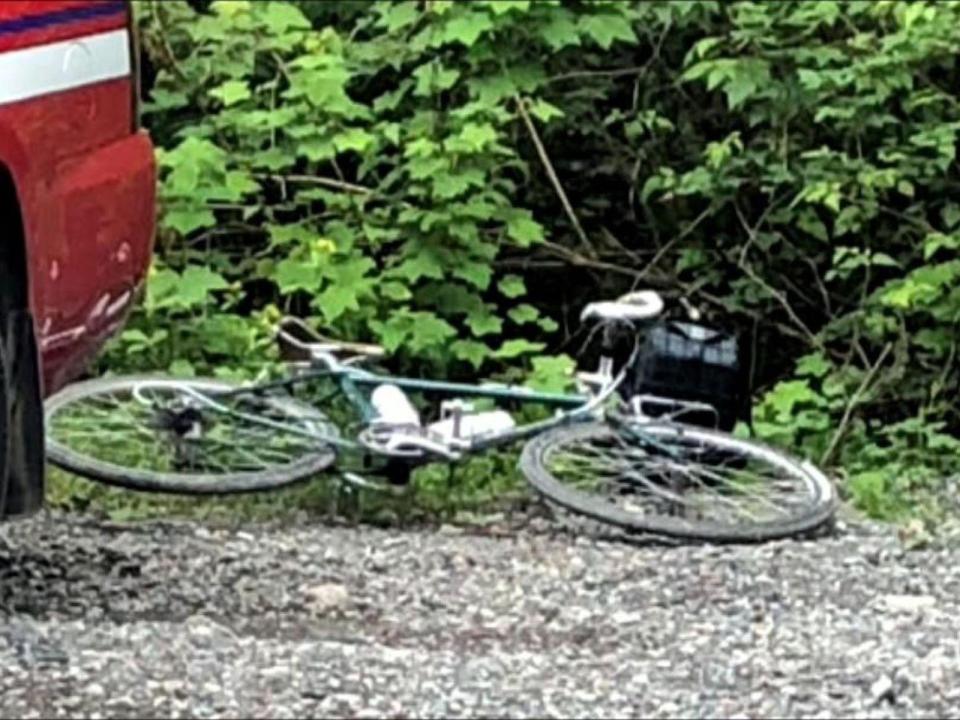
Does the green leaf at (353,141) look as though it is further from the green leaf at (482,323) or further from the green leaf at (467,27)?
the green leaf at (482,323)

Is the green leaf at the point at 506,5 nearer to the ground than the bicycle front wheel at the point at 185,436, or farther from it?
farther from it

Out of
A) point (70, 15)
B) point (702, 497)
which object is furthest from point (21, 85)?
point (702, 497)

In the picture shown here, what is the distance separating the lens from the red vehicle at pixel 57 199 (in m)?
5.04

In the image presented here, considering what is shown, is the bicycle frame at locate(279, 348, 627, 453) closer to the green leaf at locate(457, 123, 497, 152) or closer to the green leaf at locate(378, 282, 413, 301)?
the green leaf at locate(378, 282, 413, 301)

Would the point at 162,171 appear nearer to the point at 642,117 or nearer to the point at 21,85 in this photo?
the point at 642,117

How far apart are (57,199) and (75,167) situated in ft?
0.41

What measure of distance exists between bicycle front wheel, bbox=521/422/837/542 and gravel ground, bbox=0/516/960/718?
124mm

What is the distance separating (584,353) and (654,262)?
0.66 meters

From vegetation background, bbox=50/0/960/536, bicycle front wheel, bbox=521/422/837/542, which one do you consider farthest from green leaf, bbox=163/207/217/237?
bicycle front wheel, bbox=521/422/837/542

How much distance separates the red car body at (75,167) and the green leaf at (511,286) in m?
3.68

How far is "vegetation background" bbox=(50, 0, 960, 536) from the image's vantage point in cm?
905

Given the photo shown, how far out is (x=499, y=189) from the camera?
9523 mm

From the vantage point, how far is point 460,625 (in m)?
5.57

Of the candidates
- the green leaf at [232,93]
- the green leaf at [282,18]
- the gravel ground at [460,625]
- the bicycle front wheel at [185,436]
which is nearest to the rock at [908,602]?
the gravel ground at [460,625]
